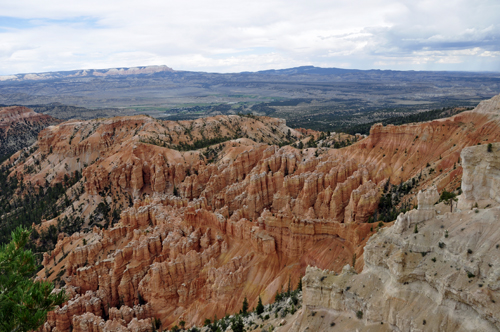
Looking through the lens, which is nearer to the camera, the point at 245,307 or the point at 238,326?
the point at 238,326

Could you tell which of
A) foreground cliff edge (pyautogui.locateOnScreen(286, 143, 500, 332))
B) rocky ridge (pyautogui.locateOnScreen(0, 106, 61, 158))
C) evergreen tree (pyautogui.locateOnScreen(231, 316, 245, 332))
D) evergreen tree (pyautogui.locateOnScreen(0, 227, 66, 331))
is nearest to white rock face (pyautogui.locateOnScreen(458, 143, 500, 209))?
foreground cliff edge (pyautogui.locateOnScreen(286, 143, 500, 332))

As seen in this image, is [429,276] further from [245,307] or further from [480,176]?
[245,307]

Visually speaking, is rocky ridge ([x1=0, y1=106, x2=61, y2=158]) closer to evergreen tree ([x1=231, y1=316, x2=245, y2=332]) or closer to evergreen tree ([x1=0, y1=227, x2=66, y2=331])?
evergreen tree ([x1=231, y1=316, x2=245, y2=332])

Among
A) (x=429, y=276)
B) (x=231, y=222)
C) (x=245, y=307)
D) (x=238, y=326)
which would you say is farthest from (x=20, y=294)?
(x=231, y=222)

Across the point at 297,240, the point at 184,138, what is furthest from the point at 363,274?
the point at 184,138

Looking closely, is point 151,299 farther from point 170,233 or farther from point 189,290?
point 170,233

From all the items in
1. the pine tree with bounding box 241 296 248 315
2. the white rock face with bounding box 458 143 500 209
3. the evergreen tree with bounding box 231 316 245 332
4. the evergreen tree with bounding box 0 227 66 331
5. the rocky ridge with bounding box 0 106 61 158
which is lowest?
the pine tree with bounding box 241 296 248 315

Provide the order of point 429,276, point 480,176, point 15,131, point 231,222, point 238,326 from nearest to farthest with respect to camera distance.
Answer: point 429,276 → point 480,176 → point 238,326 → point 231,222 → point 15,131
